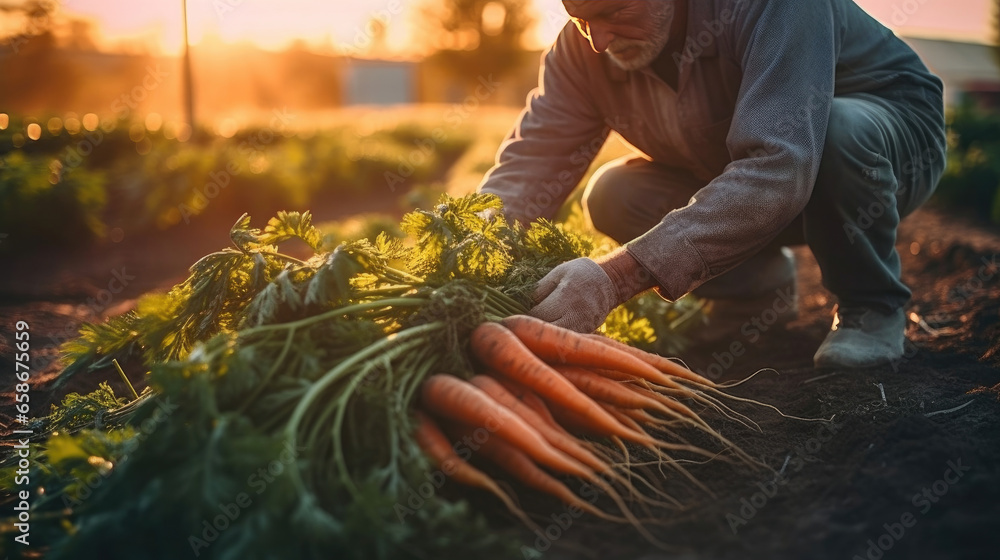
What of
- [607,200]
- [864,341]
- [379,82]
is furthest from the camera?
[379,82]

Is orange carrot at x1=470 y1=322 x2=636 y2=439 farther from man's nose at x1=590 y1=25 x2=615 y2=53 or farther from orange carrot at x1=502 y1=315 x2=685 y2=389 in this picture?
man's nose at x1=590 y1=25 x2=615 y2=53

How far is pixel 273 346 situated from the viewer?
1973 millimetres

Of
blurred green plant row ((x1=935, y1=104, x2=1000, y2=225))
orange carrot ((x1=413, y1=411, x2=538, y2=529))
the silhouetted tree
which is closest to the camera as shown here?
orange carrot ((x1=413, y1=411, x2=538, y2=529))

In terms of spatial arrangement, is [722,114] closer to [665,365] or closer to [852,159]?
[852,159]

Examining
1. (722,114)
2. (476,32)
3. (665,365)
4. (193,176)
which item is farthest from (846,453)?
(476,32)

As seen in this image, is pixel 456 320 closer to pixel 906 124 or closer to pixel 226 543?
pixel 226 543

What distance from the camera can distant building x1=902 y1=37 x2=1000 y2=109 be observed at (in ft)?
126

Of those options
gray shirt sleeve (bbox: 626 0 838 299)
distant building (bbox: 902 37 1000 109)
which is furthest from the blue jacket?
distant building (bbox: 902 37 1000 109)

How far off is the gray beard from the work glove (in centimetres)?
91

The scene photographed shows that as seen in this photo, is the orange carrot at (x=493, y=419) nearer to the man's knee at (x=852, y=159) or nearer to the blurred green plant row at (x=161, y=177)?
the man's knee at (x=852, y=159)

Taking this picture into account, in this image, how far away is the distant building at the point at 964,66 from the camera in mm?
38275

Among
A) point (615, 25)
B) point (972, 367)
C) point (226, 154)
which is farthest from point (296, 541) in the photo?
point (226, 154)

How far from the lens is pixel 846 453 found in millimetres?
2166

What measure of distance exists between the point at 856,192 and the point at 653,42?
3.22 ft
